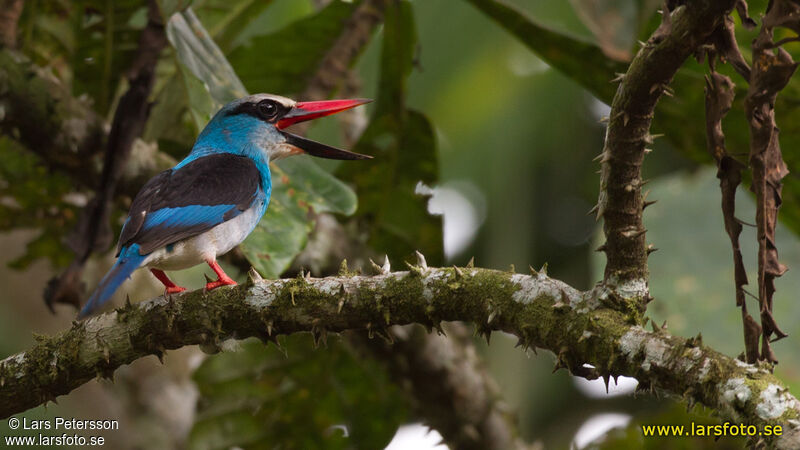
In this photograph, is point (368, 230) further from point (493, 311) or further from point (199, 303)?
point (493, 311)

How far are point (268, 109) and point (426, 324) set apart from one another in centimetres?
190

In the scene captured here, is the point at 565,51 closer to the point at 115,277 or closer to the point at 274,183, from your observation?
the point at 274,183

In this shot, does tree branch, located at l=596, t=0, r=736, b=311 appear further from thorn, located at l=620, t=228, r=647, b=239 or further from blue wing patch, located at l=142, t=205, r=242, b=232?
blue wing patch, located at l=142, t=205, r=242, b=232

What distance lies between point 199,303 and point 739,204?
354cm

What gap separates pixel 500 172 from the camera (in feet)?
18.8

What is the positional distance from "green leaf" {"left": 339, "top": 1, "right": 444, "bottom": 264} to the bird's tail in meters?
1.75

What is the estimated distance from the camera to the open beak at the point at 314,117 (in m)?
3.55

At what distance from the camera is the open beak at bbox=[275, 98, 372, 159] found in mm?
3549

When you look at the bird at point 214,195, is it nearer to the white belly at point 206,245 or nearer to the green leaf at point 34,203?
the white belly at point 206,245

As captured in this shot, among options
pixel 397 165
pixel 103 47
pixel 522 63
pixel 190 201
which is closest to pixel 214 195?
pixel 190 201

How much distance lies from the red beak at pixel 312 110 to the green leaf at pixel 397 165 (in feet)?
2.36

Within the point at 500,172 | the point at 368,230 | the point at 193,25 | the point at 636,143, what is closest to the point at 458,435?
the point at 368,230

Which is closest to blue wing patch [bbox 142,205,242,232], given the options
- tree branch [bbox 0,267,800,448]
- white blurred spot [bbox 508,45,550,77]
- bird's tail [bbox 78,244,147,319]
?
bird's tail [bbox 78,244,147,319]

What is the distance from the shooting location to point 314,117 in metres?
3.79
